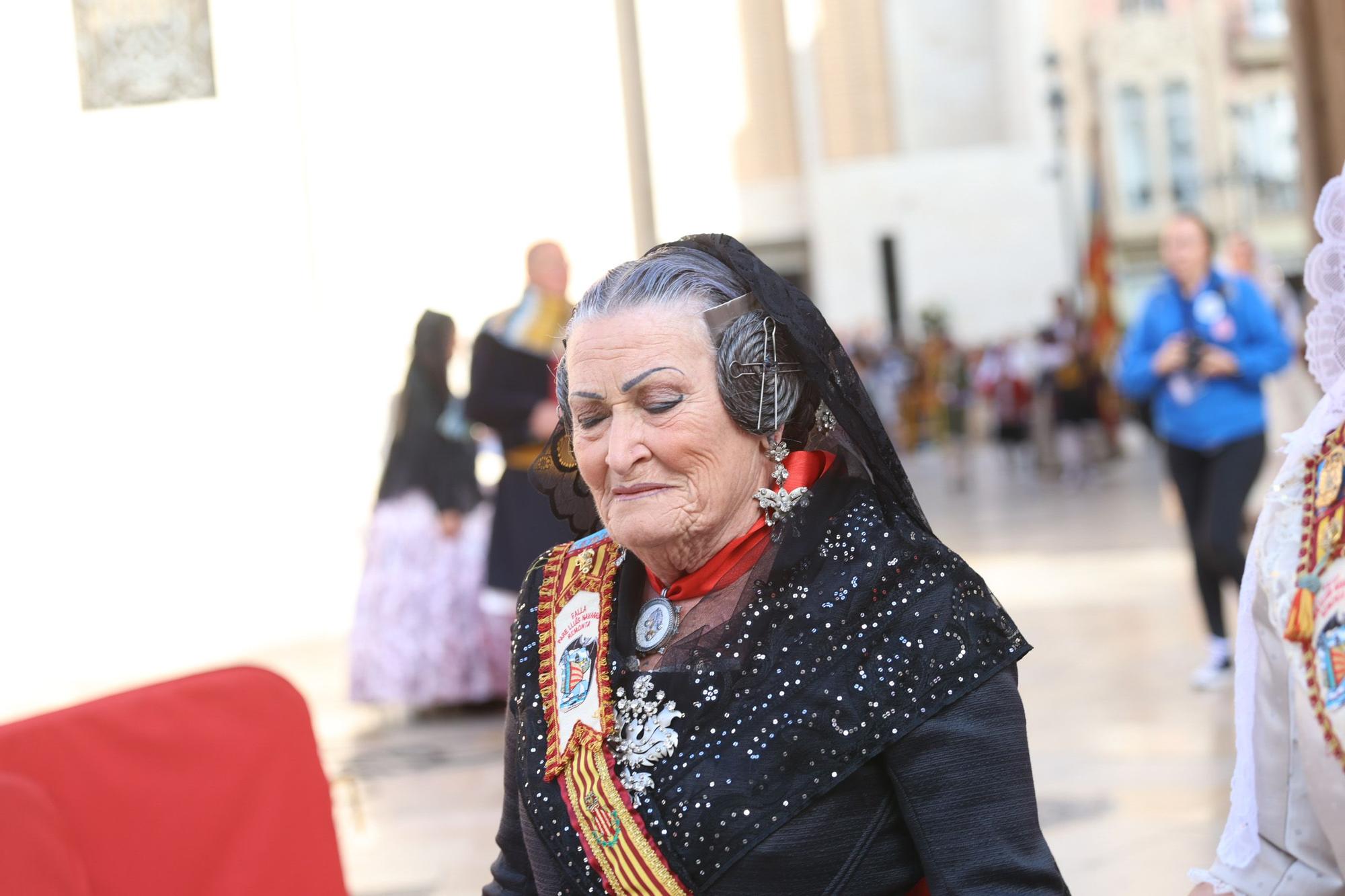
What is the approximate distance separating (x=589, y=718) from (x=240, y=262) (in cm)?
402

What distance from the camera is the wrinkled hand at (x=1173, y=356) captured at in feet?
18.5

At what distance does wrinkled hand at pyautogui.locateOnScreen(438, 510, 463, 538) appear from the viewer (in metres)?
6.68

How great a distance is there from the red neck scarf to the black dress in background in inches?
129

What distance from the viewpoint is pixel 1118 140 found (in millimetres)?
35688

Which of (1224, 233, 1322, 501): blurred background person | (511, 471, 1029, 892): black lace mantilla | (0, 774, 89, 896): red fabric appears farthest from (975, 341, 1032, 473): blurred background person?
(0, 774, 89, 896): red fabric

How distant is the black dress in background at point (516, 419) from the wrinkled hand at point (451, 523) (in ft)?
2.99

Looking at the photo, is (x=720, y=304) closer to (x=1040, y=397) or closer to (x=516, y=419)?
(x=516, y=419)

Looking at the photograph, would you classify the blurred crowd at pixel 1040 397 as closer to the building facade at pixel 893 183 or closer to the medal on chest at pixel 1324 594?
the building facade at pixel 893 183

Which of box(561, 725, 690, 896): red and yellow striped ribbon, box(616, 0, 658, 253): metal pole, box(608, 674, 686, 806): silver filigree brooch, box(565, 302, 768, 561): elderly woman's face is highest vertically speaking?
box(616, 0, 658, 253): metal pole

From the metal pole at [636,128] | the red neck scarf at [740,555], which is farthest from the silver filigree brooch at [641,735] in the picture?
the metal pole at [636,128]

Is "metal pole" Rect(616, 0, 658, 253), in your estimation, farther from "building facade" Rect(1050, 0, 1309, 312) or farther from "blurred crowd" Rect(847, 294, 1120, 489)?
"building facade" Rect(1050, 0, 1309, 312)

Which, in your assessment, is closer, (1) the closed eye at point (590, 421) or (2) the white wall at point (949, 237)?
(1) the closed eye at point (590, 421)

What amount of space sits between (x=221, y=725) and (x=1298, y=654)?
131cm

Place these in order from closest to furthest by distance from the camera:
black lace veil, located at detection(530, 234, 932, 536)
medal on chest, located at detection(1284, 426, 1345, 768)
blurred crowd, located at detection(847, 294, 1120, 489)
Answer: medal on chest, located at detection(1284, 426, 1345, 768), black lace veil, located at detection(530, 234, 932, 536), blurred crowd, located at detection(847, 294, 1120, 489)
